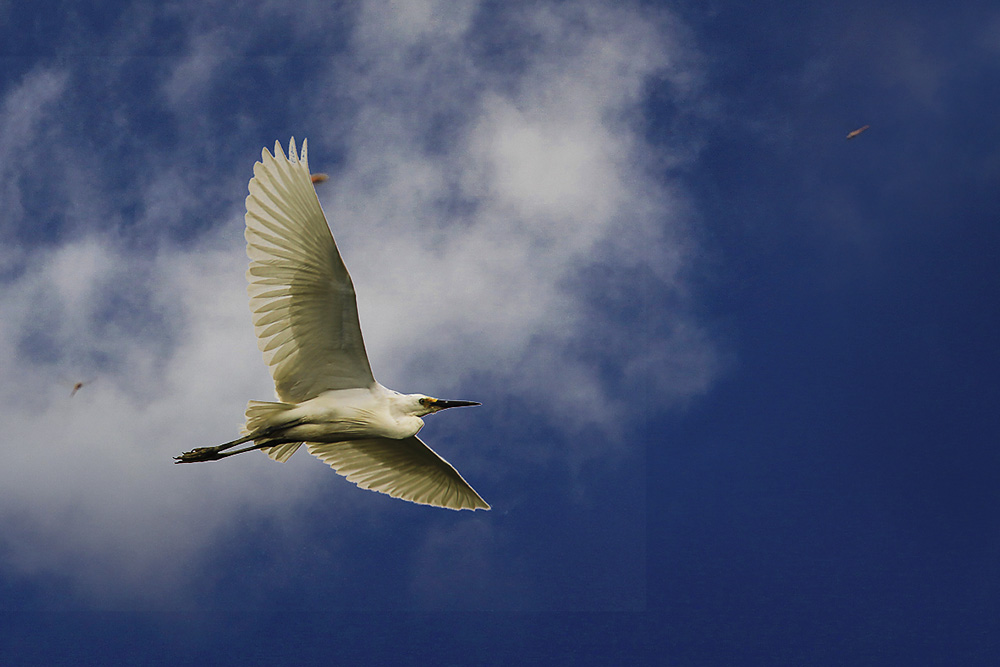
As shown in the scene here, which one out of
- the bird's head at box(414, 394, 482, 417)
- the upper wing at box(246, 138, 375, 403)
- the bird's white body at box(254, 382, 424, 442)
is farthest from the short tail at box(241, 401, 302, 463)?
the bird's head at box(414, 394, 482, 417)

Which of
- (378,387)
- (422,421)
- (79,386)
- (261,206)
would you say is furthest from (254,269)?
(79,386)

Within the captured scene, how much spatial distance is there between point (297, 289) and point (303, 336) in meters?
0.52

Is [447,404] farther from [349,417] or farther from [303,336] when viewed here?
[303,336]

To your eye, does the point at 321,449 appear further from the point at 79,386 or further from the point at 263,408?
the point at 79,386

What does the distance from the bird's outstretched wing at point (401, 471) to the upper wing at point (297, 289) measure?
1.46m

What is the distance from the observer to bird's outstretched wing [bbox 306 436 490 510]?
375 inches

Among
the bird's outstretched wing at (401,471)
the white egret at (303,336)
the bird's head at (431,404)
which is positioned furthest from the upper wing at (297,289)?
the bird's outstretched wing at (401,471)

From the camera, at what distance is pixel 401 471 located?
9.74m

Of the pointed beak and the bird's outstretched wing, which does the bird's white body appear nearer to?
the pointed beak

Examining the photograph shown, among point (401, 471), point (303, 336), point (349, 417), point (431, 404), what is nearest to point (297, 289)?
point (303, 336)

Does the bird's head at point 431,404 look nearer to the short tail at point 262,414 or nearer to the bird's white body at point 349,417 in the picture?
the bird's white body at point 349,417

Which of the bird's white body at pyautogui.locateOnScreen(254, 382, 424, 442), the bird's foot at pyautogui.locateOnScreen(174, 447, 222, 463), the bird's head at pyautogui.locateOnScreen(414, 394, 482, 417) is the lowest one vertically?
the bird's foot at pyautogui.locateOnScreen(174, 447, 222, 463)

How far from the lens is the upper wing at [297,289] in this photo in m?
7.21

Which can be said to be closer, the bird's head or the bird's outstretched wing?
the bird's head
